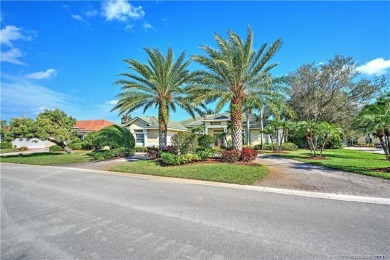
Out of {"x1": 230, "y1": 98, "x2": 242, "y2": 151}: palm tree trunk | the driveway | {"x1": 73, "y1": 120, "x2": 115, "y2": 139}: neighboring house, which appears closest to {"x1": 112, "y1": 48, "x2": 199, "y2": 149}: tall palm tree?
{"x1": 230, "y1": 98, "x2": 242, "y2": 151}: palm tree trunk

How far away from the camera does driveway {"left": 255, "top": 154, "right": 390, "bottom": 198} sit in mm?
8320

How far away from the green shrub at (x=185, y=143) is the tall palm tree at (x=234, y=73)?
9.74 feet

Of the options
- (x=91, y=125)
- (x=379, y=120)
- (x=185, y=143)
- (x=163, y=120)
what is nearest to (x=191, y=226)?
(x=379, y=120)

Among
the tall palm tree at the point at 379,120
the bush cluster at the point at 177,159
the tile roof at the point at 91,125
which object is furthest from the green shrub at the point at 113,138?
the tile roof at the point at 91,125

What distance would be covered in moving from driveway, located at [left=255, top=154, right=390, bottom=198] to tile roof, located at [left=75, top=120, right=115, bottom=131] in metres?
44.9

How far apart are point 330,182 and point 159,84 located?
14.3 m

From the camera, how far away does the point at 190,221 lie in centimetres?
562

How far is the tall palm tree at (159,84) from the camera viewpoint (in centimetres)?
1894

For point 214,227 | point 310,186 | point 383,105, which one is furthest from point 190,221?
point 383,105

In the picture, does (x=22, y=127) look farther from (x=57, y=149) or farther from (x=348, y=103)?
(x=348, y=103)

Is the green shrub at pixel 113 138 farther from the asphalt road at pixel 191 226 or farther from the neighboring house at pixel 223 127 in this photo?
the asphalt road at pixel 191 226

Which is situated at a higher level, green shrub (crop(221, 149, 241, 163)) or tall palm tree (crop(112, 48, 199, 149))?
tall palm tree (crop(112, 48, 199, 149))

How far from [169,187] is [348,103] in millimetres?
30929

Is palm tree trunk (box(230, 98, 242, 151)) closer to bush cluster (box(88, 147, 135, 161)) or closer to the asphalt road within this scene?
the asphalt road
